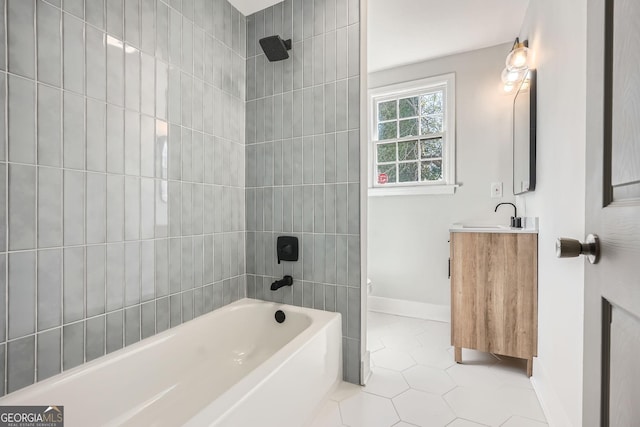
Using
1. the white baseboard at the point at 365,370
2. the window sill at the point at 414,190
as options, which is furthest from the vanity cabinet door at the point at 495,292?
the window sill at the point at 414,190

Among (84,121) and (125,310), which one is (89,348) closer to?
(125,310)

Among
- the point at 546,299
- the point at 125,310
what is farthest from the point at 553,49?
the point at 125,310

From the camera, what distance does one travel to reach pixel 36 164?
1.03 meters

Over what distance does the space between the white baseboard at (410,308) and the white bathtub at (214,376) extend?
1.33 metres

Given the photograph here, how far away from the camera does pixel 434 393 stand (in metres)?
1.60

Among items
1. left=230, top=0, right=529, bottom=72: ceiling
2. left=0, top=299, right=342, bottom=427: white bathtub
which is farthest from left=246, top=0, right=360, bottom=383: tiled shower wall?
left=230, top=0, right=529, bottom=72: ceiling

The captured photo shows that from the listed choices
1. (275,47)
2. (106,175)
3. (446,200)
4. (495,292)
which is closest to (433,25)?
(275,47)

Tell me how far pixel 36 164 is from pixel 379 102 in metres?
2.80

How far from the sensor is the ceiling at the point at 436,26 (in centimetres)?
204

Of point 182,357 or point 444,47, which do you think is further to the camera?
point 444,47

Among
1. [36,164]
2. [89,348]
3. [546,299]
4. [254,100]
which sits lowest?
[89,348]

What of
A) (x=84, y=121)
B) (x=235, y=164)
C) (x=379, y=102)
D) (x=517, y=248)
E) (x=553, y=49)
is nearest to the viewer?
(x=84, y=121)

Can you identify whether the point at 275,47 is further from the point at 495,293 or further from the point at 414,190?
the point at 495,293

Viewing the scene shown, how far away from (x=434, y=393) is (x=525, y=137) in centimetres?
173
